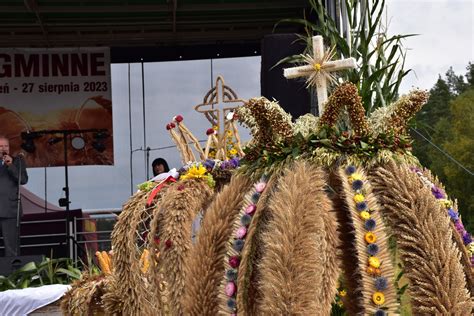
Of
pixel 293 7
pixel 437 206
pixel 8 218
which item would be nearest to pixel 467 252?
pixel 437 206

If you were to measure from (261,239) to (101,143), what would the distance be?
11812 mm

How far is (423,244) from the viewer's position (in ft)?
9.25

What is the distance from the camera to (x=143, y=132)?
15164mm

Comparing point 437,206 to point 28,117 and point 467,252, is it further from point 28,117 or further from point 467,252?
point 28,117

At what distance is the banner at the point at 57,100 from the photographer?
570 inches

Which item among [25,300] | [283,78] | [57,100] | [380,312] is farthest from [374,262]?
[57,100]

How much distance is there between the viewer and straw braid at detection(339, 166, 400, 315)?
276 cm

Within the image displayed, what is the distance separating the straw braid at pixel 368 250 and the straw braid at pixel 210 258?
41 centimetres

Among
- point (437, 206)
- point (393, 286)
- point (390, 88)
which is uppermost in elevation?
point (390, 88)

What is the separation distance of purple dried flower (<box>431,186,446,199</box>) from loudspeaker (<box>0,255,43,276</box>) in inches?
262

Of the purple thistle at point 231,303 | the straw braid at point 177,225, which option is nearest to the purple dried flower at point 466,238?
the purple thistle at point 231,303

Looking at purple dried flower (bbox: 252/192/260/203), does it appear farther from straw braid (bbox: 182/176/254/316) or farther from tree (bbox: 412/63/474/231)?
tree (bbox: 412/63/474/231)

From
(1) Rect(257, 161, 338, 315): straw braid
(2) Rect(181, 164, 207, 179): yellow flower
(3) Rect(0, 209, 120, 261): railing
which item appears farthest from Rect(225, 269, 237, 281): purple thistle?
(3) Rect(0, 209, 120, 261): railing

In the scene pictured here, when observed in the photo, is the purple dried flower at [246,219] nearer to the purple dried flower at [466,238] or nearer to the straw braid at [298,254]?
the straw braid at [298,254]
